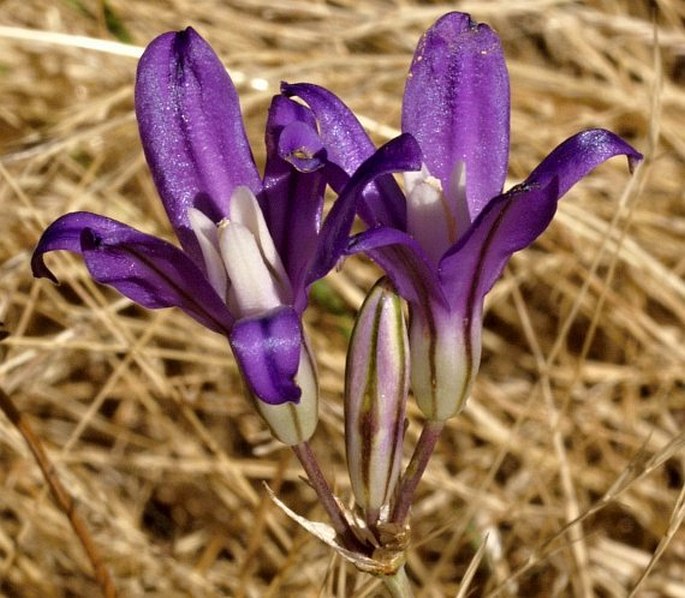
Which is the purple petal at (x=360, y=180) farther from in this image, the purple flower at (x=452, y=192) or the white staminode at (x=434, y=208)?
the white staminode at (x=434, y=208)

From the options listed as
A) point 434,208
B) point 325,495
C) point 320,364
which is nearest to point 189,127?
point 434,208

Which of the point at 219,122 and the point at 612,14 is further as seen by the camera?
the point at 612,14

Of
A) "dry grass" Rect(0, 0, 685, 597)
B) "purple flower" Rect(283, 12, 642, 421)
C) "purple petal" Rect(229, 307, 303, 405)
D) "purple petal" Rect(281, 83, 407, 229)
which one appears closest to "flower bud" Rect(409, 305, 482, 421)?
"purple flower" Rect(283, 12, 642, 421)

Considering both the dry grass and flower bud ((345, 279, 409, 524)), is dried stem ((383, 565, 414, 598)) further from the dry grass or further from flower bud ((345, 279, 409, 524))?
the dry grass

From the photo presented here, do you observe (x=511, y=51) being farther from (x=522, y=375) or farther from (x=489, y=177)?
(x=489, y=177)

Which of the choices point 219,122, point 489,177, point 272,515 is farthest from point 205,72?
point 272,515

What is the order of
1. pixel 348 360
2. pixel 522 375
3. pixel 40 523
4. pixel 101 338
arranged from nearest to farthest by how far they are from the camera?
pixel 348 360 < pixel 40 523 < pixel 101 338 < pixel 522 375

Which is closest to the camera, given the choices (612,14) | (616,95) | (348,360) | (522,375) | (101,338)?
(348,360)
